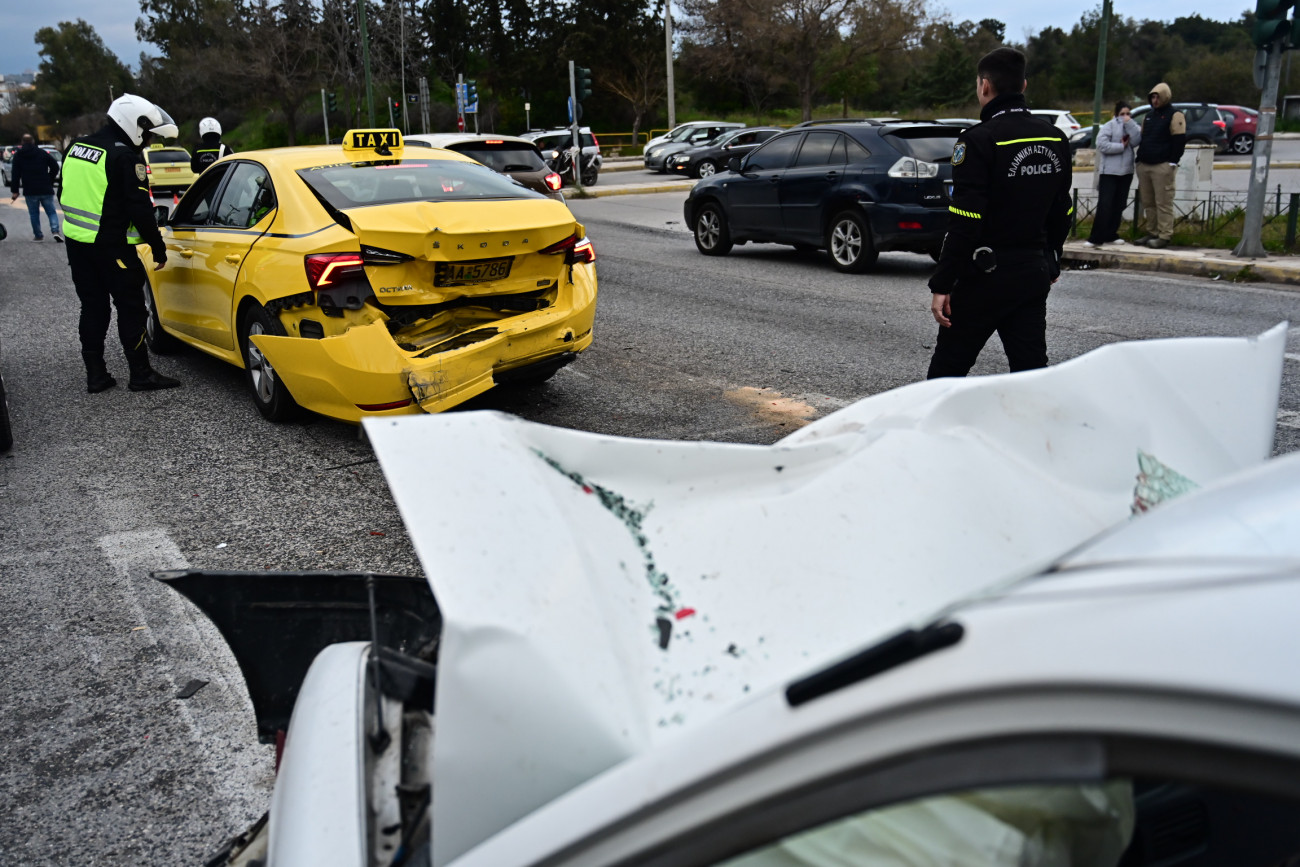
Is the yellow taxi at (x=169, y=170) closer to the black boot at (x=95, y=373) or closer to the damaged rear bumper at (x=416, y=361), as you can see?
the black boot at (x=95, y=373)

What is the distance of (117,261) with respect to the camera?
273 inches

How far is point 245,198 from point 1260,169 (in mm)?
10890

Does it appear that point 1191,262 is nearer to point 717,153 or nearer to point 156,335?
point 156,335

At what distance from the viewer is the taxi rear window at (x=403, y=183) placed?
572cm

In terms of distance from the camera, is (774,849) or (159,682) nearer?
(774,849)

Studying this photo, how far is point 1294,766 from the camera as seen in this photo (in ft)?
2.79

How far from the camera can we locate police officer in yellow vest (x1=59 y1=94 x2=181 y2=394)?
22.1 ft

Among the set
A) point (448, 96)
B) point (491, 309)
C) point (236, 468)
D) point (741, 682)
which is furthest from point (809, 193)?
point (448, 96)

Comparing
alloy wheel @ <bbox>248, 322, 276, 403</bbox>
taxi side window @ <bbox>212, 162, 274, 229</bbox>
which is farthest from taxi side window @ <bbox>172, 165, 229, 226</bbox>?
alloy wheel @ <bbox>248, 322, 276, 403</bbox>

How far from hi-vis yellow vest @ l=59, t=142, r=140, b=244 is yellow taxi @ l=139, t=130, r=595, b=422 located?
756 mm

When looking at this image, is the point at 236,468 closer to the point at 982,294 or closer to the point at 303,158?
the point at 303,158

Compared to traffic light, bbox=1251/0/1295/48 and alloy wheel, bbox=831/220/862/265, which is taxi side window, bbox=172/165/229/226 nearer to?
alloy wheel, bbox=831/220/862/265

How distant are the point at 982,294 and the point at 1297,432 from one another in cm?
216

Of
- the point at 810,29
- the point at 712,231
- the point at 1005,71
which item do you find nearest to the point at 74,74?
the point at 810,29
